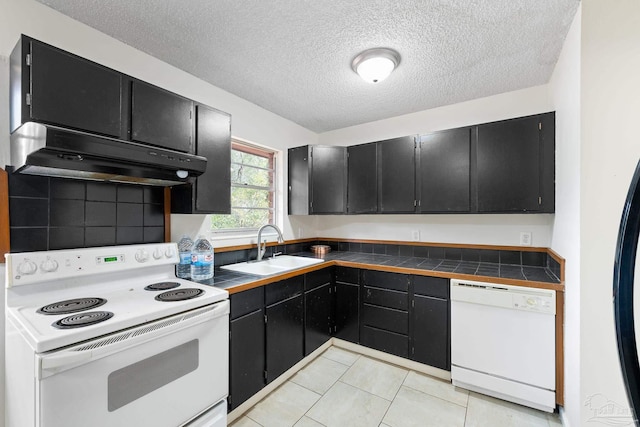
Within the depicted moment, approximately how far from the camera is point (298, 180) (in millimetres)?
3059

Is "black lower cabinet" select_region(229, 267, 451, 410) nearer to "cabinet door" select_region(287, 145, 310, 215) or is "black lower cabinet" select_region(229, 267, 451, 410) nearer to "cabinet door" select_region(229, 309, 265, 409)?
"cabinet door" select_region(229, 309, 265, 409)

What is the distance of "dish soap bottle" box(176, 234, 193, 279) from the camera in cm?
195

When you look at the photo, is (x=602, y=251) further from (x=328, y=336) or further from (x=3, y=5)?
(x=3, y=5)

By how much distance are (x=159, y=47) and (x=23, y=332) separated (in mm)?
1744

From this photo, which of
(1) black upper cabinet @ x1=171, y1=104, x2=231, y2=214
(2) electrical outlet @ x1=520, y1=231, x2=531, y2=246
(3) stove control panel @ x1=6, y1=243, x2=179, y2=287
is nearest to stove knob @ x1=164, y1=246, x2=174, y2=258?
(3) stove control panel @ x1=6, y1=243, x2=179, y2=287

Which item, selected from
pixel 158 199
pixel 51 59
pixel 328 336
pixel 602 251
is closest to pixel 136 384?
pixel 158 199

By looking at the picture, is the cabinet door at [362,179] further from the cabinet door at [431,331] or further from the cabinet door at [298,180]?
the cabinet door at [431,331]

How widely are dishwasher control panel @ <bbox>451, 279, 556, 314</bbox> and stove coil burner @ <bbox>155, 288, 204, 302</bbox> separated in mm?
1839

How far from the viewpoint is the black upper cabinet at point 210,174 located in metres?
1.87

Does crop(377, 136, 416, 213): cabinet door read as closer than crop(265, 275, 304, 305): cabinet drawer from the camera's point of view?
No

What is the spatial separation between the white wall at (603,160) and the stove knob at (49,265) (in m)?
2.73

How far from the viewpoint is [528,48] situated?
1.78 m

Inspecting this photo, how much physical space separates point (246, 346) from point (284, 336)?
0.39m

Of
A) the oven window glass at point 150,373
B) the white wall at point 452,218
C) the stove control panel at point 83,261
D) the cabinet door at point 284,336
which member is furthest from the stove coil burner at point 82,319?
the white wall at point 452,218
